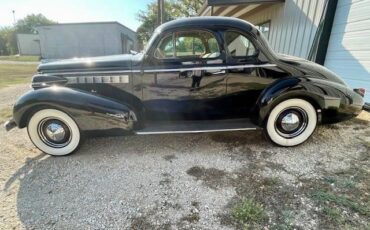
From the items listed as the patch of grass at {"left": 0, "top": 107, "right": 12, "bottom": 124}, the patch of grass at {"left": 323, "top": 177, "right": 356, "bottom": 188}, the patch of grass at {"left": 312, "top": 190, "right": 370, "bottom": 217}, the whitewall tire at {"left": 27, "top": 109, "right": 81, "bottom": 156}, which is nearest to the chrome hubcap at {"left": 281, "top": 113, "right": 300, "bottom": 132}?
the patch of grass at {"left": 323, "top": 177, "right": 356, "bottom": 188}

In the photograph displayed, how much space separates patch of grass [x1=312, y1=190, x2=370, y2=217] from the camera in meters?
2.25

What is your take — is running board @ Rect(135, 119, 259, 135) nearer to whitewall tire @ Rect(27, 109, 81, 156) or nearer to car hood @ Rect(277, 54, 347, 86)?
whitewall tire @ Rect(27, 109, 81, 156)

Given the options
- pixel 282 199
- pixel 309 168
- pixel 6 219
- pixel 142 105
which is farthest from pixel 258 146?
pixel 6 219

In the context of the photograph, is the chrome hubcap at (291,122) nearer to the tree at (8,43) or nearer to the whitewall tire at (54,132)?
the whitewall tire at (54,132)

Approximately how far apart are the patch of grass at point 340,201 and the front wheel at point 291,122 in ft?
3.66

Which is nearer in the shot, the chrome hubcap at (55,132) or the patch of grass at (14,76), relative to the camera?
the chrome hubcap at (55,132)

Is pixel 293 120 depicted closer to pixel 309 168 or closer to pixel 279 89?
pixel 279 89

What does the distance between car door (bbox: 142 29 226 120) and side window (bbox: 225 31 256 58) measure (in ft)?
0.54

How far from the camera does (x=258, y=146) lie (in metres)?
3.66

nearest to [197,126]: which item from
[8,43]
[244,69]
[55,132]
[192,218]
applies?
[244,69]

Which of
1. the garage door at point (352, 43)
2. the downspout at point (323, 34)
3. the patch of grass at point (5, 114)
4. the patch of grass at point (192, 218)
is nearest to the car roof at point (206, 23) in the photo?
the patch of grass at point (192, 218)

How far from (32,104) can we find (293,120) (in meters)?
3.73

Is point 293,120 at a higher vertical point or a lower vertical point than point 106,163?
higher

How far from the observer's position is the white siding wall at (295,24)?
6105mm
